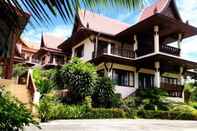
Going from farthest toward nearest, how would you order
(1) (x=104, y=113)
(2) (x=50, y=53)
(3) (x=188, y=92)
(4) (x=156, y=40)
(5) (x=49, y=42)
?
1. (5) (x=49, y=42)
2. (2) (x=50, y=53)
3. (3) (x=188, y=92)
4. (4) (x=156, y=40)
5. (1) (x=104, y=113)

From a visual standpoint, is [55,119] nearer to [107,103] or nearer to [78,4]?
[107,103]

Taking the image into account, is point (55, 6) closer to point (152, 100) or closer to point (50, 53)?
point (152, 100)

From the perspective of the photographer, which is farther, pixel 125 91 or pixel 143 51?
pixel 143 51

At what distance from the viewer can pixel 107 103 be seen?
20.7 metres

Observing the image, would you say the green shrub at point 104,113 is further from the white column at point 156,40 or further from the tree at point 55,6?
the tree at point 55,6

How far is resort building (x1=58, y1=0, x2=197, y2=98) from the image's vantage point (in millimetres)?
23984

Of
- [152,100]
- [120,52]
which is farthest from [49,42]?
[152,100]

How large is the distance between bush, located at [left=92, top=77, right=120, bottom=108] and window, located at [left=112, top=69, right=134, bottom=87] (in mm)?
4081

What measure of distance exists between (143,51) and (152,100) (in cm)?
493

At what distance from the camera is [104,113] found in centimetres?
1845

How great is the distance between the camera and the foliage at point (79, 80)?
19.9 meters

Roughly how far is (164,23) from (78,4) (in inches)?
921

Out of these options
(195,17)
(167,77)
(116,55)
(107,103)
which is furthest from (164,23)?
(195,17)

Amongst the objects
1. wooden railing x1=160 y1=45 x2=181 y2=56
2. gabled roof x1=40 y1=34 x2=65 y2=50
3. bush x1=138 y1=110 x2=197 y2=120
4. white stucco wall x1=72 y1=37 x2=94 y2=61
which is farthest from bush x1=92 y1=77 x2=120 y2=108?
gabled roof x1=40 y1=34 x2=65 y2=50
